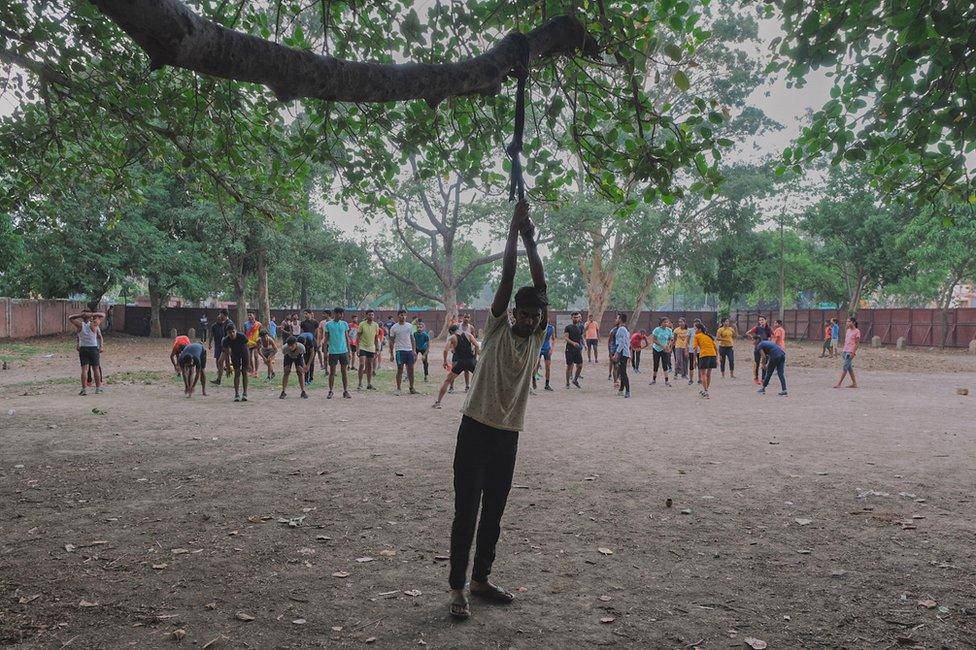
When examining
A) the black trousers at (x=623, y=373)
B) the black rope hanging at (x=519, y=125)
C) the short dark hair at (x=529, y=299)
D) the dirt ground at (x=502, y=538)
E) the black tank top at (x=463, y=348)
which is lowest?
the dirt ground at (x=502, y=538)

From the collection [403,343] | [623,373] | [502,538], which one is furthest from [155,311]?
[502,538]

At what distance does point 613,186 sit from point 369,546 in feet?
13.1

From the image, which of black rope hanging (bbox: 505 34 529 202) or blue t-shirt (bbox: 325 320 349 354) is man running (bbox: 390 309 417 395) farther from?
black rope hanging (bbox: 505 34 529 202)

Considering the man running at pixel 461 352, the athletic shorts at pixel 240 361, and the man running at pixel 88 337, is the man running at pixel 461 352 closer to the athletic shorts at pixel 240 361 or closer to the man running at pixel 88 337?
the athletic shorts at pixel 240 361

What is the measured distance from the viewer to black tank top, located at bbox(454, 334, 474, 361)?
12.7 m

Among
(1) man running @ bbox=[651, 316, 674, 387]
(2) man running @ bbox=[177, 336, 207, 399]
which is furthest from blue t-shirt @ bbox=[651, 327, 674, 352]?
(2) man running @ bbox=[177, 336, 207, 399]

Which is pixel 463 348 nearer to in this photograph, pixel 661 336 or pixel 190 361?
pixel 190 361

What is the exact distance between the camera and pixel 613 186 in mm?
6176

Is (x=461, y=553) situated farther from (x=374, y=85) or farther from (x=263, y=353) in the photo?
(x=263, y=353)

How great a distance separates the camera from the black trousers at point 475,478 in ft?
12.5

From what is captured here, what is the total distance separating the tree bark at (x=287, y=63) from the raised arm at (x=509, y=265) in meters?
0.80

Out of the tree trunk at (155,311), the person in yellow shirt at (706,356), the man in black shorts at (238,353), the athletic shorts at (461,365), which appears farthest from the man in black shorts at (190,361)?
the tree trunk at (155,311)

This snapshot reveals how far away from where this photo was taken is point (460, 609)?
3691mm

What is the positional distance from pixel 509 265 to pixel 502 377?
0.69 metres
